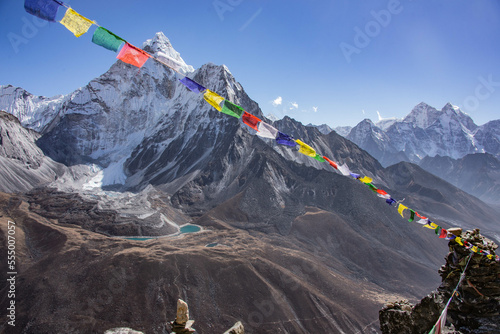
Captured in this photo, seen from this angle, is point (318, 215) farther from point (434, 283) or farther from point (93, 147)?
point (93, 147)

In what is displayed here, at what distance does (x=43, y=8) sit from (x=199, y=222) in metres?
47.9

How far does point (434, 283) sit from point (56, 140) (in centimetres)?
11725

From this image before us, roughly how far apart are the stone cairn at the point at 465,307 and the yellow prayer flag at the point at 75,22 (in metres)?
11.8

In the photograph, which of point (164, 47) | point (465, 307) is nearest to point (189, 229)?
point (465, 307)

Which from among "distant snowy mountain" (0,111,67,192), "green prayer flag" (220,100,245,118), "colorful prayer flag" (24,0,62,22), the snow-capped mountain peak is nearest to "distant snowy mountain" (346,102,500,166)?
the snow-capped mountain peak

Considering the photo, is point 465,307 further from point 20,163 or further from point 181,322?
point 20,163

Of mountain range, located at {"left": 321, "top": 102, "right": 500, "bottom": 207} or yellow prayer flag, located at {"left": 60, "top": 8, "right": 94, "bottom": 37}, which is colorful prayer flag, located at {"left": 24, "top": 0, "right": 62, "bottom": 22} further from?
mountain range, located at {"left": 321, "top": 102, "right": 500, "bottom": 207}

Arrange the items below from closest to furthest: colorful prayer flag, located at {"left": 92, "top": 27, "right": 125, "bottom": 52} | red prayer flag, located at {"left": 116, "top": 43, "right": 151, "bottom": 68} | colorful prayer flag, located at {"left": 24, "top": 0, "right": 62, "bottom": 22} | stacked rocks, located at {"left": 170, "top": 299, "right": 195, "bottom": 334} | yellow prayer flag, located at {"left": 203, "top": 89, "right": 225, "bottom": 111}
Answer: stacked rocks, located at {"left": 170, "top": 299, "right": 195, "bottom": 334}, colorful prayer flag, located at {"left": 24, "top": 0, "right": 62, "bottom": 22}, colorful prayer flag, located at {"left": 92, "top": 27, "right": 125, "bottom": 52}, red prayer flag, located at {"left": 116, "top": 43, "right": 151, "bottom": 68}, yellow prayer flag, located at {"left": 203, "top": 89, "right": 225, "bottom": 111}

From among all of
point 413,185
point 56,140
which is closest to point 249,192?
point 413,185

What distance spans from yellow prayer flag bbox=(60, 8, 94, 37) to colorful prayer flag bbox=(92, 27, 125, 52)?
1.01ft

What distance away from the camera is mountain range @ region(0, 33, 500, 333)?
2489cm

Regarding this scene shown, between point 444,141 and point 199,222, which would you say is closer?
point 199,222

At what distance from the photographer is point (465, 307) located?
5.93 metres

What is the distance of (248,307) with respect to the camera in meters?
25.4
